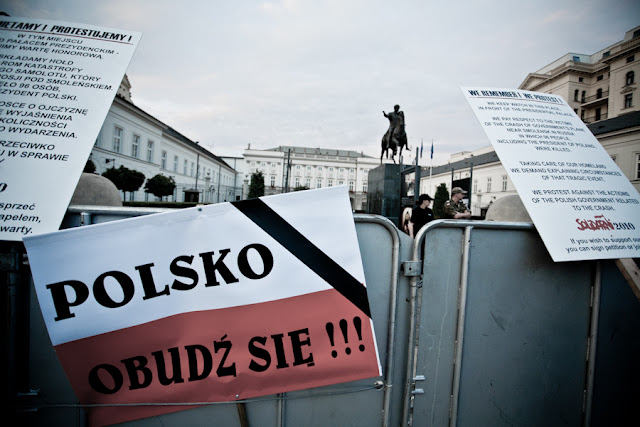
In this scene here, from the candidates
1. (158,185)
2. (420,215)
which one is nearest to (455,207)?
(420,215)

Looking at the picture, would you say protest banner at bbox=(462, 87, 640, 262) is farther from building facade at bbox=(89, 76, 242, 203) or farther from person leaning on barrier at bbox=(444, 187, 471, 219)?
building facade at bbox=(89, 76, 242, 203)

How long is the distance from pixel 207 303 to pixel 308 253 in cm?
49

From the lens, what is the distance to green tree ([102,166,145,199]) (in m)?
20.0

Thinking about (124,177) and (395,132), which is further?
(124,177)

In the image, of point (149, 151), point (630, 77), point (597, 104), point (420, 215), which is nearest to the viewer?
point (420, 215)

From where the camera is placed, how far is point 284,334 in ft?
4.35

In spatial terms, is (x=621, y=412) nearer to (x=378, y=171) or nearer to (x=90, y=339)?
(x=90, y=339)

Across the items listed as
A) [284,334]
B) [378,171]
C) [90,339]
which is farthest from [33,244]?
[378,171]

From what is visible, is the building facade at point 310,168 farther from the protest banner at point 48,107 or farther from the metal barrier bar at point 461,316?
the metal barrier bar at point 461,316

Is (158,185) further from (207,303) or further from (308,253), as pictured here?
(308,253)

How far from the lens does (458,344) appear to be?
1529 mm

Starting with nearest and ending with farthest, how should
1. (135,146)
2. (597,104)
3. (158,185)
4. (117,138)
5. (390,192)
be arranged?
1. (390,192)
2. (158,185)
3. (117,138)
4. (135,146)
5. (597,104)

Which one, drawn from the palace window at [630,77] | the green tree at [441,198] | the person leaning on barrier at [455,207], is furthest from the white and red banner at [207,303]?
the palace window at [630,77]

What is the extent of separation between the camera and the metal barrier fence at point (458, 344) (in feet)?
4.50
